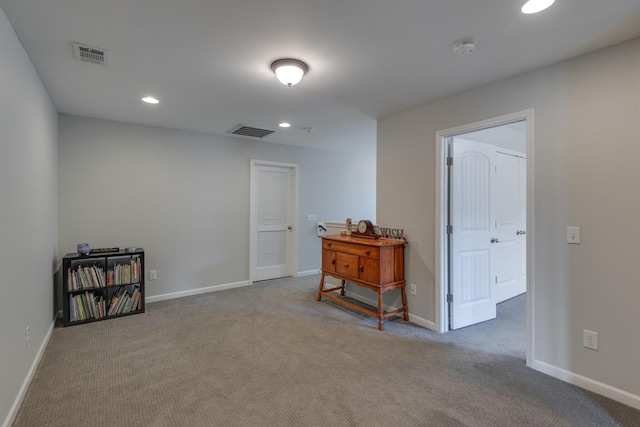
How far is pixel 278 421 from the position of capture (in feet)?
5.97

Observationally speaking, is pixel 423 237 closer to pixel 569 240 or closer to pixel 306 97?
pixel 569 240

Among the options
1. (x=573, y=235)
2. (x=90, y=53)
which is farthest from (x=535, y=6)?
(x=90, y=53)

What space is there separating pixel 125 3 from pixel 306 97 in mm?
1695

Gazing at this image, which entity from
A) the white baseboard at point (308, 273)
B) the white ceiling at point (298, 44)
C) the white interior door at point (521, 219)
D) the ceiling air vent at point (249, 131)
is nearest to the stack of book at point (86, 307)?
Answer: the white ceiling at point (298, 44)

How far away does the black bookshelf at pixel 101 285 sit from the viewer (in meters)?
3.28

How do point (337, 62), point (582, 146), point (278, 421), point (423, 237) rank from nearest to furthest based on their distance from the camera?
point (278, 421), point (582, 146), point (337, 62), point (423, 237)

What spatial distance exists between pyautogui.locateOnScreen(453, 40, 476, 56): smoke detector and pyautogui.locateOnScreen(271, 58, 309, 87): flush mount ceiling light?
109 cm

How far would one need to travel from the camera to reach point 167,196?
425cm

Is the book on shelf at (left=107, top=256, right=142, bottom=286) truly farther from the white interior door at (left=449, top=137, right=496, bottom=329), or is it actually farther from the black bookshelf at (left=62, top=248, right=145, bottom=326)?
the white interior door at (left=449, top=137, right=496, bottom=329)

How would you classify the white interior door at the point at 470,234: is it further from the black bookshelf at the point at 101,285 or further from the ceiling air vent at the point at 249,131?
the black bookshelf at the point at 101,285

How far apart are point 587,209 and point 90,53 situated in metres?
3.76

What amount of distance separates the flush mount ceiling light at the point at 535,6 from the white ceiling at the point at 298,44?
5 cm

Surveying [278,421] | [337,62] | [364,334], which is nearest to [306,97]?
[337,62]

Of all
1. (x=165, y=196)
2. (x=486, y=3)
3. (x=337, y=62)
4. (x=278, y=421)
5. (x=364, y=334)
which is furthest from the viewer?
(x=165, y=196)
